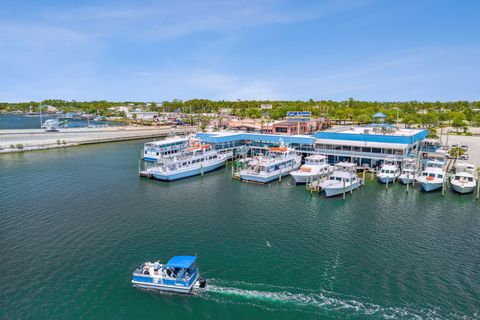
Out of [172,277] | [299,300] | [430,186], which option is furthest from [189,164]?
[299,300]

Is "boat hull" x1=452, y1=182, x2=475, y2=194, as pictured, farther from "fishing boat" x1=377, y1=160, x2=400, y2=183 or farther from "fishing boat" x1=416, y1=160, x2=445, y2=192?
"fishing boat" x1=377, y1=160, x2=400, y2=183

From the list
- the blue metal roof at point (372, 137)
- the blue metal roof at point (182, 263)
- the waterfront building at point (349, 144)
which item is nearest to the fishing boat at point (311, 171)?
the waterfront building at point (349, 144)

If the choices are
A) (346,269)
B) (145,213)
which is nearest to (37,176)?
(145,213)

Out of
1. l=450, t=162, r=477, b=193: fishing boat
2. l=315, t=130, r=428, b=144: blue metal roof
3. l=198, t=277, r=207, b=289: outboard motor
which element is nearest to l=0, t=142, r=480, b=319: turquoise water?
l=198, t=277, r=207, b=289: outboard motor

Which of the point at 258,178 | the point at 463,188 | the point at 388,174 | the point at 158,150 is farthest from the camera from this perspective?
the point at 158,150

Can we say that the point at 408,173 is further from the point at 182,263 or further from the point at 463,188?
the point at 182,263
